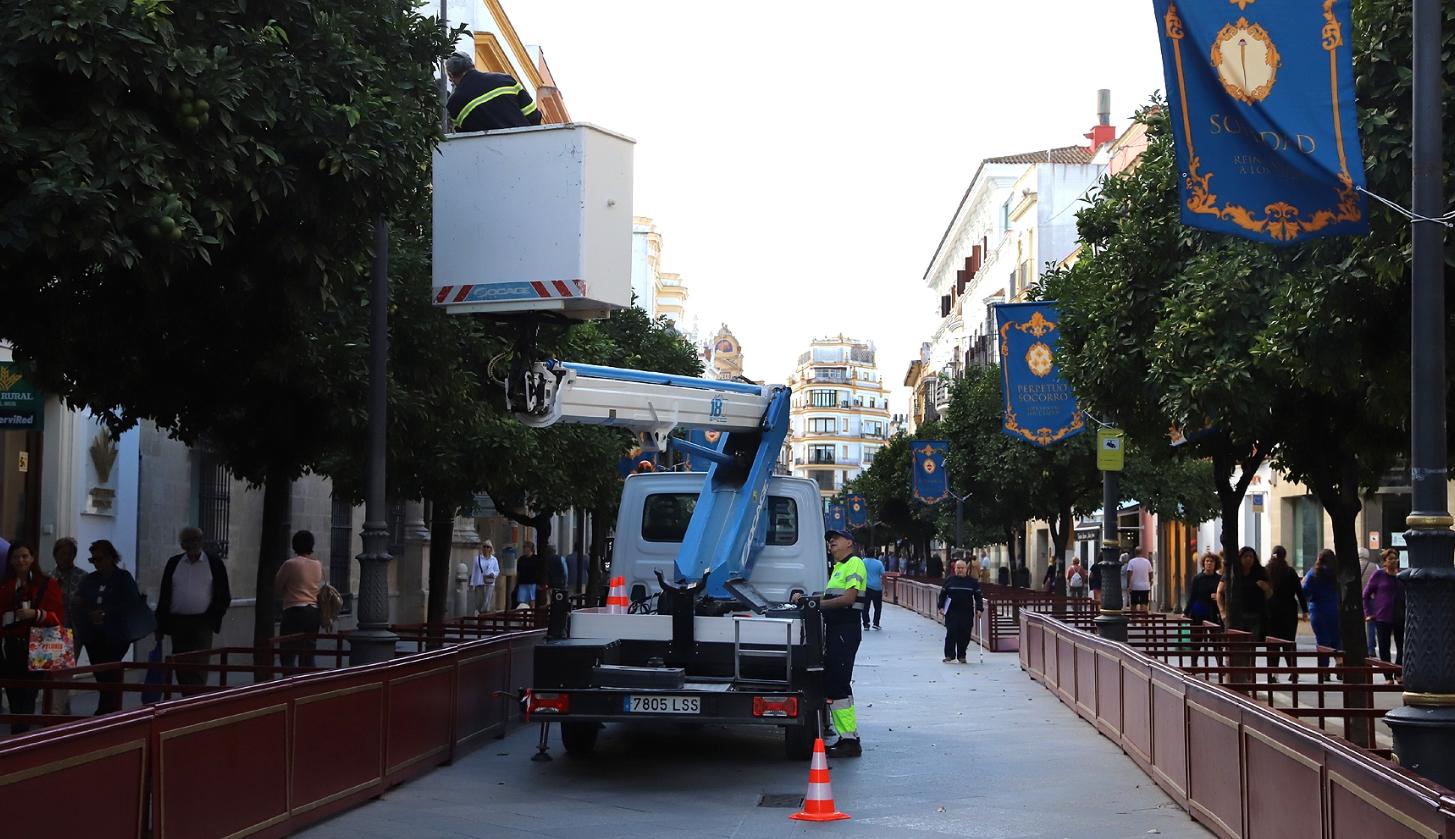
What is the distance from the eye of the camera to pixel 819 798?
10812 mm

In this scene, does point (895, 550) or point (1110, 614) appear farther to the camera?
point (895, 550)

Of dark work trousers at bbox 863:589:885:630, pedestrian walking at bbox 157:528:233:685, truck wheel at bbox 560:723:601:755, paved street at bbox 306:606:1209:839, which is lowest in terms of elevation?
paved street at bbox 306:606:1209:839

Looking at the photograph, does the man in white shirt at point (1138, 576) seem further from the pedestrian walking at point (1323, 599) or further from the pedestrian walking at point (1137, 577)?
the pedestrian walking at point (1323, 599)

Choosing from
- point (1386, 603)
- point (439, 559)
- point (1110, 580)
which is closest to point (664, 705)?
point (1110, 580)

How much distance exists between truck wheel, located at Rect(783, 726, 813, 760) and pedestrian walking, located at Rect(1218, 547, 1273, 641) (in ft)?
28.6

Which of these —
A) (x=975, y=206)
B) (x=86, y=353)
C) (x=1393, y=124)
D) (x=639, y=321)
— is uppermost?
(x=975, y=206)

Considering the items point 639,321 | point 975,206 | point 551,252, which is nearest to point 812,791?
point 551,252

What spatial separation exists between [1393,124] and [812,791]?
5.38 meters

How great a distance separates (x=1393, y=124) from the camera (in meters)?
10.6

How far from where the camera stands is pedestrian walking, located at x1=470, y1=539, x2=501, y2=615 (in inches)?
1510

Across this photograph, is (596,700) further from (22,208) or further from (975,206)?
(975,206)

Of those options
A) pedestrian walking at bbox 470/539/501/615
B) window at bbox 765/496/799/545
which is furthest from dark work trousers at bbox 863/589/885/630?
window at bbox 765/496/799/545

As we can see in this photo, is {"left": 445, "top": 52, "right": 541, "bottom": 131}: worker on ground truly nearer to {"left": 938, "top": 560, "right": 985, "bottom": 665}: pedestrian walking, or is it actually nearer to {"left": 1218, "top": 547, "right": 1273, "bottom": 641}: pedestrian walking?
{"left": 1218, "top": 547, "right": 1273, "bottom": 641}: pedestrian walking

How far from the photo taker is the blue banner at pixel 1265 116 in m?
8.31
